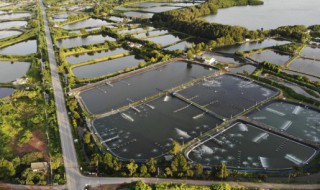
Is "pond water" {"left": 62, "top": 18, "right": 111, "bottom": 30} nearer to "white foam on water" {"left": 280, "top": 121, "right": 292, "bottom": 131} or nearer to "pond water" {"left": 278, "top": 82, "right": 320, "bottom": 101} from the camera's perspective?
"pond water" {"left": 278, "top": 82, "right": 320, "bottom": 101}

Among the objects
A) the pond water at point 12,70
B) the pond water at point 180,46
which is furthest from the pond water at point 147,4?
the pond water at point 12,70

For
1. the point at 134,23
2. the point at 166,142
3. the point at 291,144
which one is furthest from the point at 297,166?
the point at 134,23

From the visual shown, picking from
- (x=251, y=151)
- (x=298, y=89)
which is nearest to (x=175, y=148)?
(x=251, y=151)

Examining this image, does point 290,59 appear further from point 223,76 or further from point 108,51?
point 108,51

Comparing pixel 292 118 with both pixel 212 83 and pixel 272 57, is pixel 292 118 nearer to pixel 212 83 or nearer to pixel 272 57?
pixel 212 83

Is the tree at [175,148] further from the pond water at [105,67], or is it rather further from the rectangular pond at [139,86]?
the pond water at [105,67]
